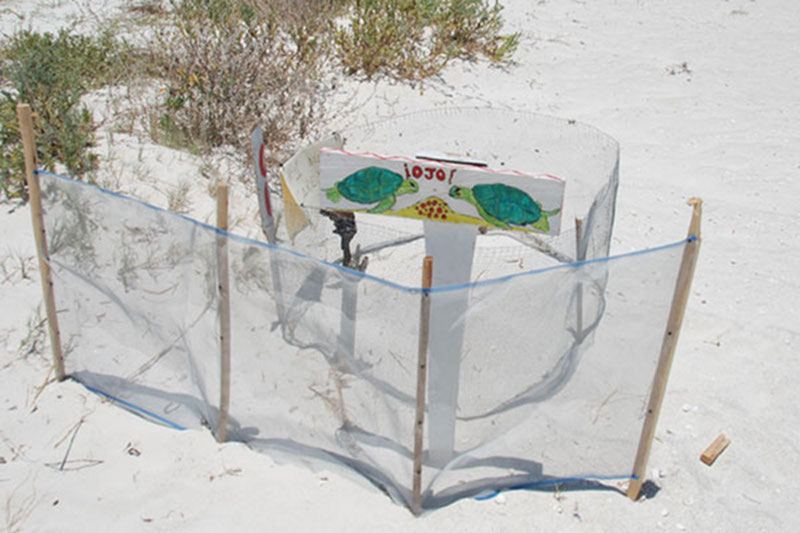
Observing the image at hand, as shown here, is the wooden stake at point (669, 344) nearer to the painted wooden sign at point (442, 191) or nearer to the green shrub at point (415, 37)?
the painted wooden sign at point (442, 191)

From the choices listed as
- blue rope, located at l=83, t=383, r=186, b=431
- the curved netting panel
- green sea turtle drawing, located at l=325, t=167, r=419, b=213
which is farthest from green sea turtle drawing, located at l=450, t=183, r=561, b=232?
blue rope, located at l=83, t=383, r=186, b=431

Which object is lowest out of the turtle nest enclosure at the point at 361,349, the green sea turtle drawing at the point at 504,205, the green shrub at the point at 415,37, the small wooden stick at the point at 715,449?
the small wooden stick at the point at 715,449

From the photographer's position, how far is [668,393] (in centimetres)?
411

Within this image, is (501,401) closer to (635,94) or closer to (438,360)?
(438,360)

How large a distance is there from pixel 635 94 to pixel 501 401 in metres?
6.85

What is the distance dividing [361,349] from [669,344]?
1.29 m

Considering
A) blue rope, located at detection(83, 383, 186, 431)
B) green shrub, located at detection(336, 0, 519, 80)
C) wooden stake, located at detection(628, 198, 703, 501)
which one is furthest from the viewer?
green shrub, located at detection(336, 0, 519, 80)

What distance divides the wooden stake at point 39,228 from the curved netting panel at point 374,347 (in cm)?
6

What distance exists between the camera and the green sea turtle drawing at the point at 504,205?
320 centimetres

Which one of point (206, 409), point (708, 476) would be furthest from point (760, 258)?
point (206, 409)

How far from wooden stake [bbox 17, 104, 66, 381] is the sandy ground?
0.20 m

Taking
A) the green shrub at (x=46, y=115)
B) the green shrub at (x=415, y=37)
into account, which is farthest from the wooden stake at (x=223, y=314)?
the green shrub at (x=415, y=37)

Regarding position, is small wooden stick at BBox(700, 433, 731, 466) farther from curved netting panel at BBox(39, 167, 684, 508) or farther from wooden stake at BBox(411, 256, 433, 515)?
wooden stake at BBox(411, 256, 433, 515)

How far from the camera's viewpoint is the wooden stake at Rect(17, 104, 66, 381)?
3.24 m
